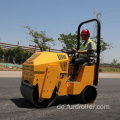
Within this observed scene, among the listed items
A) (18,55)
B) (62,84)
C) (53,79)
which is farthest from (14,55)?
(53,79)

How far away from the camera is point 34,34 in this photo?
29422 mm

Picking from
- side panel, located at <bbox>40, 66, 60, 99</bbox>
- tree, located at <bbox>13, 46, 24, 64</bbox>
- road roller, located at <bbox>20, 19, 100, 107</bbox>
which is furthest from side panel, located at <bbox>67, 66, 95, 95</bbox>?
tree, located at <bbox>13, 46, 24, 64</bbox>

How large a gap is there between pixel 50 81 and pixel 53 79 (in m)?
0.09

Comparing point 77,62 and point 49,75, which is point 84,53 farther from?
point 49,75

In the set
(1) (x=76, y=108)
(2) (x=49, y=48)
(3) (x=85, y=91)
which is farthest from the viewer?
(2) (x=49, y=48)

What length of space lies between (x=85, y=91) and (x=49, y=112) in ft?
4.50

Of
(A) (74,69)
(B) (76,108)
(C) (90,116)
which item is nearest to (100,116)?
(C) (90,116)

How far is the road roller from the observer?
409 centimetres

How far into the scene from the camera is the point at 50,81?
421 cm

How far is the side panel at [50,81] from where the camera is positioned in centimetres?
Result: 414

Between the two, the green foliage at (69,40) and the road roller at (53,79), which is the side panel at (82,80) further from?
the green foliage at (69,40)

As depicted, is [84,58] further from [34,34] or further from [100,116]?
[34,34]

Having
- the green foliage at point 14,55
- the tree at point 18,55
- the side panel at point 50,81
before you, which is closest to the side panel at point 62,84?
the side panel at point 50,81

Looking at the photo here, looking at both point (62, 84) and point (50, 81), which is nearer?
point (50, 81)
